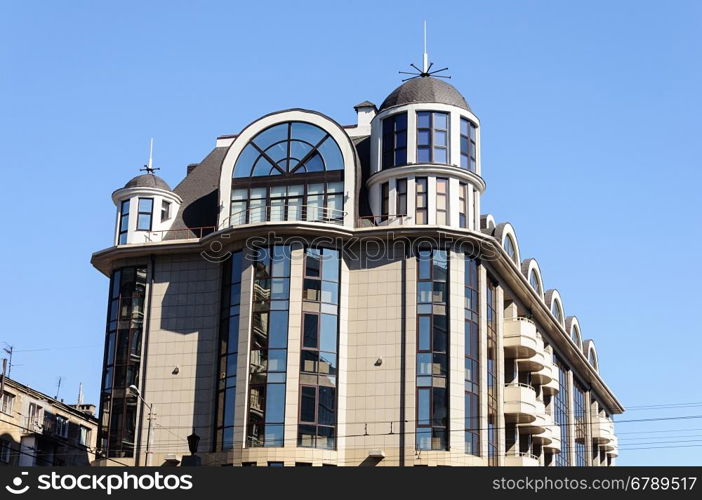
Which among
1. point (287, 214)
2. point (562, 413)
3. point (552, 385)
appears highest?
point (287, 214)

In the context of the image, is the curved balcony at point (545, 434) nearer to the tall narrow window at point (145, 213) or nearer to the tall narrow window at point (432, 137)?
the tall narrow window at point (432, 137)

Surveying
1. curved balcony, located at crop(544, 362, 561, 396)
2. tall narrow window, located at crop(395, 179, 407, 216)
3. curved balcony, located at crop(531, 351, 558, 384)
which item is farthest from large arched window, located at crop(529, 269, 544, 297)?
tall narrow window, located at crop(395, 179, 407, 216)

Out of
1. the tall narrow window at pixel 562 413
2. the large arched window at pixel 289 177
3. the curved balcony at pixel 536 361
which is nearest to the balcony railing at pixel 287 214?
the large arched window at pixel 289 177

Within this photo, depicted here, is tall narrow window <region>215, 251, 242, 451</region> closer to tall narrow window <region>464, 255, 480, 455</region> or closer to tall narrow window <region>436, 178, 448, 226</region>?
tall narrow window <region>436, 178, 448, 226</region>

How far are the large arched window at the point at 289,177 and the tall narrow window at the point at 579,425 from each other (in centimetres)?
3063

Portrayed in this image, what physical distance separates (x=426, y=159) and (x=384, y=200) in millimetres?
3054

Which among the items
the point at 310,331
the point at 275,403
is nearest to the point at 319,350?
the point at 310,331

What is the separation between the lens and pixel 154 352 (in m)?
59.7

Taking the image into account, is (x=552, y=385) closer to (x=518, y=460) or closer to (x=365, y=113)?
(x=518, y=460)

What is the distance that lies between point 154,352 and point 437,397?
15.3m

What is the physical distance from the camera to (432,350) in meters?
56.0

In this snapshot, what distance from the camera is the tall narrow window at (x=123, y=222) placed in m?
62.8

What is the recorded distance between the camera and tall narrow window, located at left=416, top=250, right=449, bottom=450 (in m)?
54.7

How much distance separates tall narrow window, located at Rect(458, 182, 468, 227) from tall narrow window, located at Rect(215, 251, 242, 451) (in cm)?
1155
